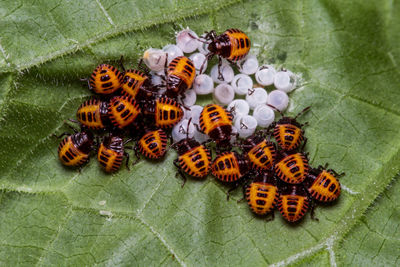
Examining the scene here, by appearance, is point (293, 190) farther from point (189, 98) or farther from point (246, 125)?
point (189, 98)

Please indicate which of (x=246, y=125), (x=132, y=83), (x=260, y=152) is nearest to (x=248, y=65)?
(x=246, y=125)

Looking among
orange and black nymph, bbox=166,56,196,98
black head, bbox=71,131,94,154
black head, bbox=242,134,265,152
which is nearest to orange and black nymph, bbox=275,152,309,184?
black head, bbox=242,134,265,152

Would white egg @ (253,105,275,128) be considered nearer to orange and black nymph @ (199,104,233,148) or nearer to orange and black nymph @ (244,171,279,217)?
orange and black nymph @ (199,104,233,148)

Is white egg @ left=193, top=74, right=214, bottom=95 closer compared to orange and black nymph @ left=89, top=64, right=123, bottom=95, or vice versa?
orange and black nymph @ left=89, top=64, right=123, bottom=95

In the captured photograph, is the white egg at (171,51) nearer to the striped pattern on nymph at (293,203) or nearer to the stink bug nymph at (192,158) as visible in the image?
the stink bug nymph at (192,158)

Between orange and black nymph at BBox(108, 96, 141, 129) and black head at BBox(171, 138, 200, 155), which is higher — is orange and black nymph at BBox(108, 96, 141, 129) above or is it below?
above

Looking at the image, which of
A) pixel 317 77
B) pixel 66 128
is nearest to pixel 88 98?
pixel 66 128
